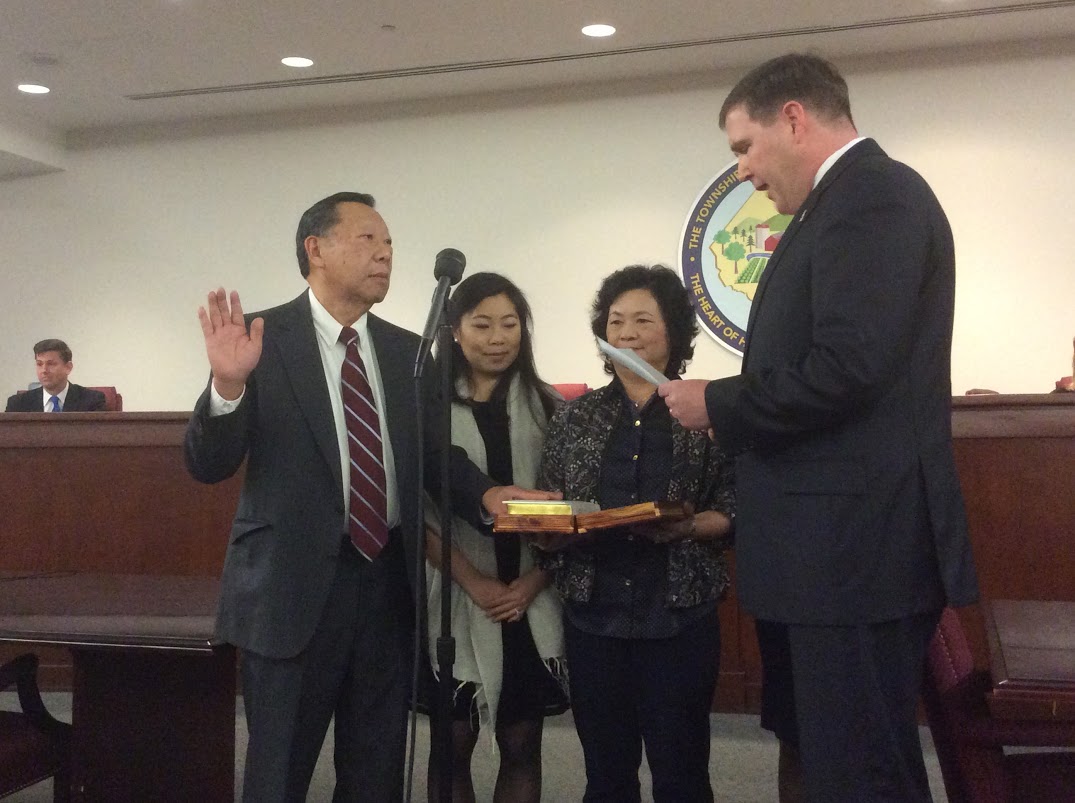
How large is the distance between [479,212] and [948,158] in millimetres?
3019

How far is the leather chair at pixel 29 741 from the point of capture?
249 cm

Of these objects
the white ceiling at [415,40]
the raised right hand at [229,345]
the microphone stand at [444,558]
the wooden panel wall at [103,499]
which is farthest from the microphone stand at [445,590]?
the white ceiling at [415,40]

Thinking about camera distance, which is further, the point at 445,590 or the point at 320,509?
the point at 320,509

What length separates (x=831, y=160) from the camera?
1.76 m

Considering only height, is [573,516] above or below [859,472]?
below

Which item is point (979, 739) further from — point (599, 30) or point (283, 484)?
point (599, 30)

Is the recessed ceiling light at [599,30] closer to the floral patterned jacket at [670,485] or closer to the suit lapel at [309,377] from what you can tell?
the floral patterned jacket at [670,485]

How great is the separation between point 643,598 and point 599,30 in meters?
4.71

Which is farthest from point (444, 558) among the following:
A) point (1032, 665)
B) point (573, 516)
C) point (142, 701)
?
point (142, 701)

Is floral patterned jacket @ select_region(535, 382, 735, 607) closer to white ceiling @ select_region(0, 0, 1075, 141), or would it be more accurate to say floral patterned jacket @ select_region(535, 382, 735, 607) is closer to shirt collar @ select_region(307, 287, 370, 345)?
shirt collar @ select_region(307, 287, 370, 345)

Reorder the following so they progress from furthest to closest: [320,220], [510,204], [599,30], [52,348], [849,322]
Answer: [510,204]
[52,348]
[599,30]
[320,220]
[849,322]

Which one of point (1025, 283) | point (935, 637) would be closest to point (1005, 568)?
point (935, 637)

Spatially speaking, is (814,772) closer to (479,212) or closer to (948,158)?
(948,158)

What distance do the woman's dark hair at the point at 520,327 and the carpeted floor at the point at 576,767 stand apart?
4.27 ft
